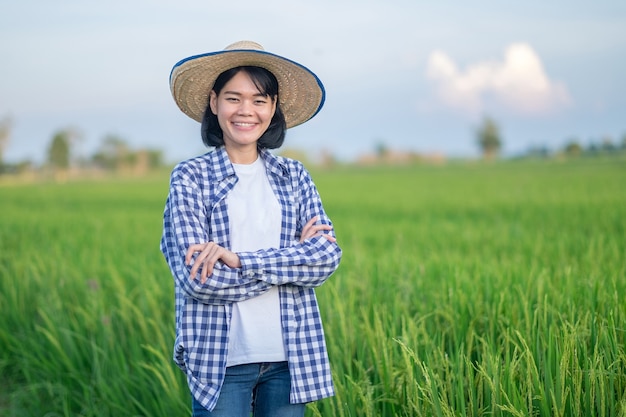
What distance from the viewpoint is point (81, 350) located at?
3.89 m

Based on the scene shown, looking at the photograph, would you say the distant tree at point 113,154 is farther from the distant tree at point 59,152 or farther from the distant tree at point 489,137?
the distant tree at point 489,137

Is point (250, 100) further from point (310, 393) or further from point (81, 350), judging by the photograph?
point (81, 350)

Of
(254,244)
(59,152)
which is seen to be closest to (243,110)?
(254,244)

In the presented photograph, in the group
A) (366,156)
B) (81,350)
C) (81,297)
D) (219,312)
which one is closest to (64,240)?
(81,297)

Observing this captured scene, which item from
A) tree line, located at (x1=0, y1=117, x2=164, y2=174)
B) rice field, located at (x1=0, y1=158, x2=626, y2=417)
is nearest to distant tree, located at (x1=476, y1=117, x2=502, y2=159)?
tree line, located at (x1=0, y1=117, x2=164, y2=174)

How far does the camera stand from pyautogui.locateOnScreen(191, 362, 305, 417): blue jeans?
6.26 feet

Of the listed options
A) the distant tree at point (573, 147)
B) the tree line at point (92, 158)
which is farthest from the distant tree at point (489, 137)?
the tree line at point (92, 158)

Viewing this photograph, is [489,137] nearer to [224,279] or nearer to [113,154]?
[113,154]

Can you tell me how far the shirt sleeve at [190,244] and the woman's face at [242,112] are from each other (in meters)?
0.17

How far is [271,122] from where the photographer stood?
2234mm

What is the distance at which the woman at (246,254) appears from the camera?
6.14 feet

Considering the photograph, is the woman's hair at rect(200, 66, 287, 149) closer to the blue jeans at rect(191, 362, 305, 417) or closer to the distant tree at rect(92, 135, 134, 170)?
the blue jeans at rect(191, 362, 305, 417)

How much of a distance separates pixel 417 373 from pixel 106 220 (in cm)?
878

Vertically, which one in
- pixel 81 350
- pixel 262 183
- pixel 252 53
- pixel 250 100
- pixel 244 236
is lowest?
pixel 81 350
